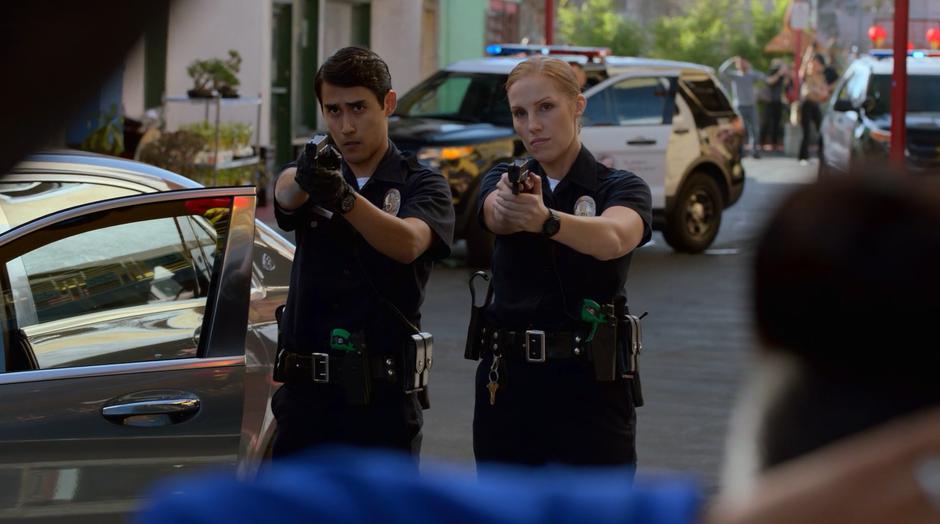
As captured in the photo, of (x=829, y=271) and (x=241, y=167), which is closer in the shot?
(x=829, y=271)

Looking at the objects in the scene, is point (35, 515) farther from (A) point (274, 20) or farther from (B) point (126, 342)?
(A) point (274, 20)

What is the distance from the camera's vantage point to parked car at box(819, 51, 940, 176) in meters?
16.9

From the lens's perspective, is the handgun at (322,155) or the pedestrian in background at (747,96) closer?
the handgun at (322,155)

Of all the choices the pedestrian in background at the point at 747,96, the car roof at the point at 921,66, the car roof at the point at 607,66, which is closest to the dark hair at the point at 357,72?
the car roof at the point at 607,66

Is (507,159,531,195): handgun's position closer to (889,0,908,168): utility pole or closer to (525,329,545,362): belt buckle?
(525,329,545,362): belt buckle

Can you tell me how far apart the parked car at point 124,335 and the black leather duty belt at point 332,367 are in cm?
26

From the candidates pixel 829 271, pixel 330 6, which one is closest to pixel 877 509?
pixel 829 271

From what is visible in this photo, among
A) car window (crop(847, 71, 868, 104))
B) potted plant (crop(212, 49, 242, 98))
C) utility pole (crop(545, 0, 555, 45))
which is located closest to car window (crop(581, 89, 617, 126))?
potted plant (crop(212, 49, 242, 98))

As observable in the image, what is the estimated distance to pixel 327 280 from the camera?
397 centimetres

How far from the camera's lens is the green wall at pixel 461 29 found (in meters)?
26.5

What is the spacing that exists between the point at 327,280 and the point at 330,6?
751 inches

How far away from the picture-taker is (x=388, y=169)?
4137mm

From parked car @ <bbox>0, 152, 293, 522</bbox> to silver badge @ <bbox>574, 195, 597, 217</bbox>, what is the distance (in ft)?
3.17

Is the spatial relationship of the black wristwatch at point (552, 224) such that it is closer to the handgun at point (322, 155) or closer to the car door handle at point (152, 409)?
the handgun at point (322, 155)
